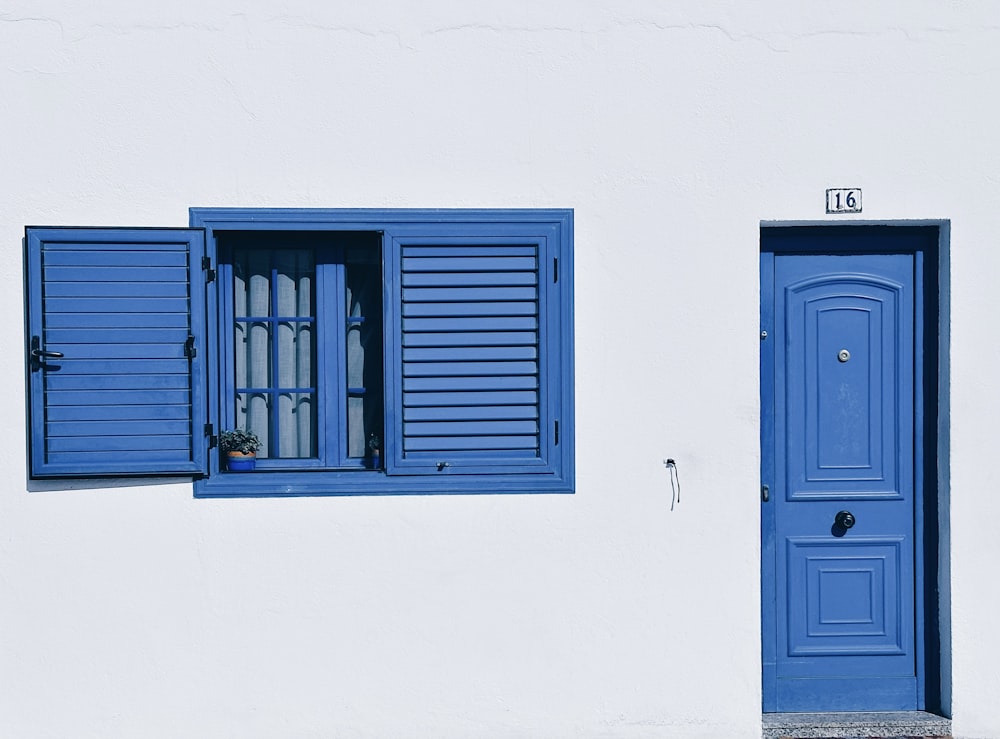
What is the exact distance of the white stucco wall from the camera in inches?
158

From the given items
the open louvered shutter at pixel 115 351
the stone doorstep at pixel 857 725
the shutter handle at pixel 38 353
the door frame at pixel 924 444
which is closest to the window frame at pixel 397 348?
the open louvered shutter at pixel 115 351

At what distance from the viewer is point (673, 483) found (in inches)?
162

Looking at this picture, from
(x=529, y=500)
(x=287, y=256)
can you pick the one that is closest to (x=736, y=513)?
(x=529, y=500)

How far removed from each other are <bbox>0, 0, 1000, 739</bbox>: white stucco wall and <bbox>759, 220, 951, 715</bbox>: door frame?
98 mm

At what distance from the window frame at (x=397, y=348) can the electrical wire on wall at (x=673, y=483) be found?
1.38 ft

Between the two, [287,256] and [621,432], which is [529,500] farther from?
[287,256]

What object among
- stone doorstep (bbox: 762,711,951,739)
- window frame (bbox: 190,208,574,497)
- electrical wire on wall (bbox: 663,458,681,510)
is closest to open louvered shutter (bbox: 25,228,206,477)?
window frame (bbox: 190,208,574,497)

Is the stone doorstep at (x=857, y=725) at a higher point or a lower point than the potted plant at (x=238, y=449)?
lower

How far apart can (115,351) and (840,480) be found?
125 inches

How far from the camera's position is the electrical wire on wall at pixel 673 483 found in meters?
4.12

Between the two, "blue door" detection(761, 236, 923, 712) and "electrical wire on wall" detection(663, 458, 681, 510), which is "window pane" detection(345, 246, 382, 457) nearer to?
"electrical wire on wall" detection(663, 458, 681, 510)

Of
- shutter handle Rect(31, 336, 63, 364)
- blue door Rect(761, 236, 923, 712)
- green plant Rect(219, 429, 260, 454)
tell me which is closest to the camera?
shutter handle Rect(31, 336, 63, 364)

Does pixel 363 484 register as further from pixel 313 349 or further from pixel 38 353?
pixel 38 353

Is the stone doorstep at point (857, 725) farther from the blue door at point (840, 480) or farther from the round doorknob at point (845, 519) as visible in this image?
the round doorknob at point (845, 519)
